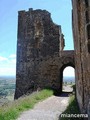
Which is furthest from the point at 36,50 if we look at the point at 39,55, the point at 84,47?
the point at 84,47

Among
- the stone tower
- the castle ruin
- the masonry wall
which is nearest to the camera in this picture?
the masonry wall

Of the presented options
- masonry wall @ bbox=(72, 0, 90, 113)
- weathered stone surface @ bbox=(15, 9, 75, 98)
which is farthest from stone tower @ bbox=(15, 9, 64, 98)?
masonry wall @ bbox=(72, 0, 90, 113)

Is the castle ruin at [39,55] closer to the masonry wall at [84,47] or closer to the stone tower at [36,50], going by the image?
the stone tower at [36,50]

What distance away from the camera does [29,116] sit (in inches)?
476

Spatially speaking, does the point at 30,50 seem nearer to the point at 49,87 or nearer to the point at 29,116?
the point at 49,87

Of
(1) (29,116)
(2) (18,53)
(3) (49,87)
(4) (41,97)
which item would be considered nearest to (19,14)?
(2) (18,53)

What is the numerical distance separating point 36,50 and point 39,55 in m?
0.61

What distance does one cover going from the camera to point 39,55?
85.5 ft

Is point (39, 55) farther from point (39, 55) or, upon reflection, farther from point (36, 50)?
point (36, 50)

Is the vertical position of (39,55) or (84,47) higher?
(39,55)

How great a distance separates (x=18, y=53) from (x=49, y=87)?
4.88m

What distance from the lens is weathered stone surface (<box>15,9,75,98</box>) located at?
25.6 meters

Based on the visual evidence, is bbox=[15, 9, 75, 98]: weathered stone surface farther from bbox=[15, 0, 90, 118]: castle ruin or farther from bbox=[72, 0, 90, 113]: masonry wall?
bbox=[72, 0, 90, 113]: masonry wall

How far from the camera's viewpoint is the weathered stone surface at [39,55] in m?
25.6
